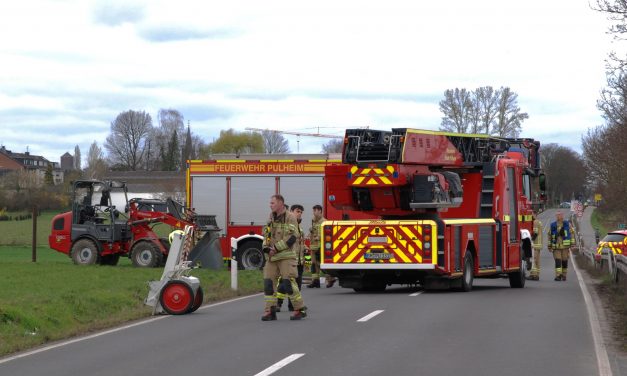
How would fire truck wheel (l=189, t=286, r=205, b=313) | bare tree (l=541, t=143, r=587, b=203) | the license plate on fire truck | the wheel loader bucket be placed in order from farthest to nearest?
bare tree (l=541, t=143, r=587, b=203) < the wheel loader bucket < the license plate on fire truck < fire truck wheel (l=189, t=286, r=205, b=313)

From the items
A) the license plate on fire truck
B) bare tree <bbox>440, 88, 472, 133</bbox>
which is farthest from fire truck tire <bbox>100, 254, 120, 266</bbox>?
bare tree <bbox>440, 88, 472, 133</bbox>

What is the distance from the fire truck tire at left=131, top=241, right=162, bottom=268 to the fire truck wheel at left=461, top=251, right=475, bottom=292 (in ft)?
40.4

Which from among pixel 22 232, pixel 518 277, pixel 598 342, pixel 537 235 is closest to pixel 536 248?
pixel 537 235

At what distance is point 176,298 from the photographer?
56.8ft

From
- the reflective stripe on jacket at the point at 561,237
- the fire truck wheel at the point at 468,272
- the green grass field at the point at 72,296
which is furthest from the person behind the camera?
the reflective stripe on jacket at the point at 561,237

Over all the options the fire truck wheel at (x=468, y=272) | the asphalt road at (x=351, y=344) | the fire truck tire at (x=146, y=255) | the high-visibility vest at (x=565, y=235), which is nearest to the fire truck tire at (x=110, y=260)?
the fire truck tire at (x=146, y=255)

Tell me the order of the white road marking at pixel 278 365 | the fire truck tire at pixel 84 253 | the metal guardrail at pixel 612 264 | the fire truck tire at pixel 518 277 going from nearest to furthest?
the white road marking at pixel 278 365 < the metal guardrail at pixel 612 264 < the fire truck tire at pixel 518 277 < the fire truck tire at pixel 84 253

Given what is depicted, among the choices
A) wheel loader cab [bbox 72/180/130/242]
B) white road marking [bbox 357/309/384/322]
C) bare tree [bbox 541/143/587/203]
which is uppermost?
bare tree [bbox 541/143/587/203]

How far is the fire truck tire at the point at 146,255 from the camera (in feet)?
104

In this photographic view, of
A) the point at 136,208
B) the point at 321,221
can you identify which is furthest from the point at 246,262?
the point at 321,221

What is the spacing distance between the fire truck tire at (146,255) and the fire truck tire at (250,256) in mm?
2421

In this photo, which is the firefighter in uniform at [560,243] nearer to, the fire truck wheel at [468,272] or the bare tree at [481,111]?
the fire truck wheel at [468,272]

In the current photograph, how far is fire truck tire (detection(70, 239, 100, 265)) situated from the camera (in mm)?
32594

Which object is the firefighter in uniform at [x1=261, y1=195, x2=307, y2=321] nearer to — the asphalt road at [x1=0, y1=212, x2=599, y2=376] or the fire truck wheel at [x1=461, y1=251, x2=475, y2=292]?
the asphalt road at [x1=0, y1=212, x2=599, y2=376]
